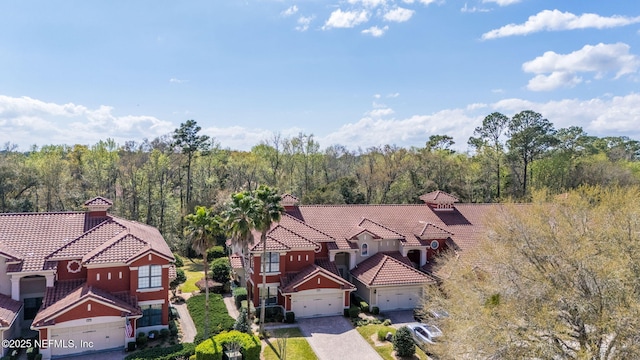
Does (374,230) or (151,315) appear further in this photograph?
(374,230)

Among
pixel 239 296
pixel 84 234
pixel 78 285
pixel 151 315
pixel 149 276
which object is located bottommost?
pixel 239 296

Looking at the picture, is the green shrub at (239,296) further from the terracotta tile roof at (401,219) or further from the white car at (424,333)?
the white car at (424,333)

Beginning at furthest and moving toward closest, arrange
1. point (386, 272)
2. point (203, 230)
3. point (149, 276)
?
point (386, 272), point (149, 276), point (203, 230)

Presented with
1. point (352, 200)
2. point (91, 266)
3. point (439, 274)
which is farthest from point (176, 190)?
point (439, 274)

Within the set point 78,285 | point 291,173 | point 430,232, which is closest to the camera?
point 78,285

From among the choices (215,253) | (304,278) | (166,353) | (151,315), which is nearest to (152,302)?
(151,315)

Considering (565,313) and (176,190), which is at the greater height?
(176,190)

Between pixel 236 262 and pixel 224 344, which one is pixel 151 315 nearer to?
pixel 224 344

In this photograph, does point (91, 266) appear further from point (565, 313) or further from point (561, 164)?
point (561, 164)
